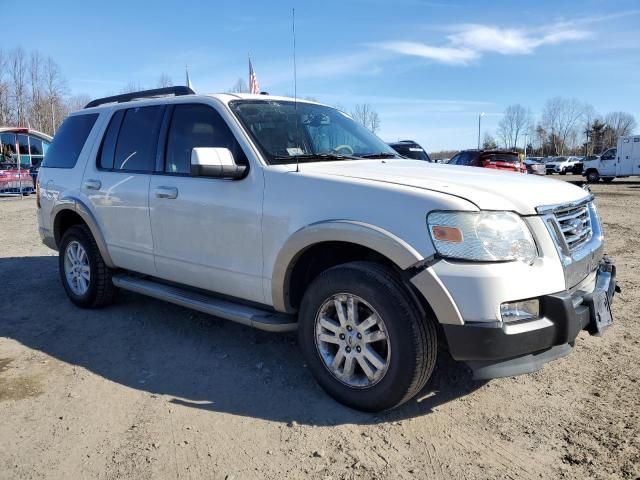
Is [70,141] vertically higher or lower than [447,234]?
higher

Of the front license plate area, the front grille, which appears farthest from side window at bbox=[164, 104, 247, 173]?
the front license plate area

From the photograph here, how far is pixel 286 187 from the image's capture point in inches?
131

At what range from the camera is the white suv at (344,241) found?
2.66 meters

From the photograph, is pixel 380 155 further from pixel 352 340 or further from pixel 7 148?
pixel 7 148

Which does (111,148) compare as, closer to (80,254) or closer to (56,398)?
(80,254)

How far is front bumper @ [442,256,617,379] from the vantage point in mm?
2598

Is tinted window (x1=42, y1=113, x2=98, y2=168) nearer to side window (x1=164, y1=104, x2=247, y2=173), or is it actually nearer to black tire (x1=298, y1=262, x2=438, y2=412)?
side window (x1=164, y1=104, x2=247, y2=173)

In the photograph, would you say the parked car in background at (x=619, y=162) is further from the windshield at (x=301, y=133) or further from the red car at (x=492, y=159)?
the windshield at (x=301, y=133)

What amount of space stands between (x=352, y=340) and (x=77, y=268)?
3.53 meters

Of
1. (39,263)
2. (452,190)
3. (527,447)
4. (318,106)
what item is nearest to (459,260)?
(452,190)

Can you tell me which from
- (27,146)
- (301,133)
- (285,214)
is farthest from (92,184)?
(27,146)

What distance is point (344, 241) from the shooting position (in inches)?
119

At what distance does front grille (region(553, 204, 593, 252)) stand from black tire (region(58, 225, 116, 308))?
13.6 feet

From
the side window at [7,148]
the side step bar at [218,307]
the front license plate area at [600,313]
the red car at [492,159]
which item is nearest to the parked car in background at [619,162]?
the red car at [492,159]
